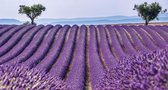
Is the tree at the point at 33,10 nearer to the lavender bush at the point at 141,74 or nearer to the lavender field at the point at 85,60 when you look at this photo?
the lavender field at the point at 85,60

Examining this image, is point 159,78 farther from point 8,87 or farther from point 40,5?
point 40,5

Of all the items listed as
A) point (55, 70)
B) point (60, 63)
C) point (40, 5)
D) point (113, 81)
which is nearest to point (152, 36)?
point (60, 63)

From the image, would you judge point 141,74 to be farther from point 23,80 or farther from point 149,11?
point 149,11

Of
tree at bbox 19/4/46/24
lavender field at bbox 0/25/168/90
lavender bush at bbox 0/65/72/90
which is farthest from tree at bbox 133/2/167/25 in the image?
lavender bush at bbox 0/65/72/90

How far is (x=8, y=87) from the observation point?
841 cm

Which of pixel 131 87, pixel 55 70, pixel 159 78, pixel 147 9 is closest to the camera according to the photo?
pixel 159 78

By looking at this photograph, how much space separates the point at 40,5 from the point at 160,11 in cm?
2023

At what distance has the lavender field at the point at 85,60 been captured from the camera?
26.4 feet

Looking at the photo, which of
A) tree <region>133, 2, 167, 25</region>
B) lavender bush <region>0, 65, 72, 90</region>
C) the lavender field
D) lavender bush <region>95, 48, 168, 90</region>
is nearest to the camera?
lavender bush <region>95, 48, 168, 90</region>

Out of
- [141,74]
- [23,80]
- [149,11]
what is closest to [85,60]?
[23,80]

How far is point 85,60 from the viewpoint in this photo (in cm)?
2978

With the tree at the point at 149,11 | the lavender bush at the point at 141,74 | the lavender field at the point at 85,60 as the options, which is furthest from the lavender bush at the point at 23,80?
the tree at the point at 149,11

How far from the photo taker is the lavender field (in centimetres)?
804

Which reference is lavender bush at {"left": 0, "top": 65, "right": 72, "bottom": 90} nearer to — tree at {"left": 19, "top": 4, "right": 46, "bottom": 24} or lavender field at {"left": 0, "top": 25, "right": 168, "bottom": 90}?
lavender field at {"left": 0, "top": 25, "right": 168, "bottom": 90}
